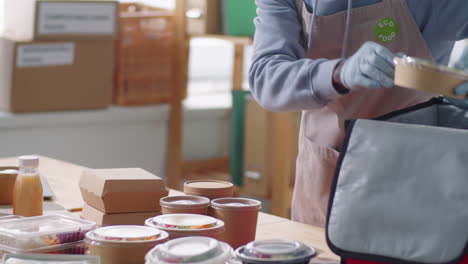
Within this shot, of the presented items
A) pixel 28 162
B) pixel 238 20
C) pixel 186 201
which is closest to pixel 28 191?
pixel 28 162

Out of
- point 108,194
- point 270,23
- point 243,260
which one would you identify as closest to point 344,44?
point 270,23

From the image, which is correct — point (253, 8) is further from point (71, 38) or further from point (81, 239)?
point (81, 239)

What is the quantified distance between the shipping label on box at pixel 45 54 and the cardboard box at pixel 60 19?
0.04 metres

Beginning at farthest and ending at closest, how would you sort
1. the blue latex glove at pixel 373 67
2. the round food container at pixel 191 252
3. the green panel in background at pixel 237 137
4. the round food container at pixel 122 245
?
the green panel in background at pixel 237 137 < the blue latex glove at pixel 373 67 < the round food container at pixel 122 245 < the round food container at pixel 191 252

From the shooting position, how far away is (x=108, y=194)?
1397 mm

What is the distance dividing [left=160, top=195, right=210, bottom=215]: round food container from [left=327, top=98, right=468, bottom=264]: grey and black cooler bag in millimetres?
251

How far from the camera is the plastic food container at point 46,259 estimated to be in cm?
113

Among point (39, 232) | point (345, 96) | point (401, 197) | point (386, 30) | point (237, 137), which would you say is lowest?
point (237, 137)

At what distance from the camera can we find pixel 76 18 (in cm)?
329

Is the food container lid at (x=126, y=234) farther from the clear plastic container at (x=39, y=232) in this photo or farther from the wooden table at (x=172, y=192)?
the wooden table at (x=172, y=192)

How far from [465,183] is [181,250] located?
0.45 m

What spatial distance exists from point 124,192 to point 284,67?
437 millimetres

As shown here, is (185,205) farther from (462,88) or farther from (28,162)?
(462,88)

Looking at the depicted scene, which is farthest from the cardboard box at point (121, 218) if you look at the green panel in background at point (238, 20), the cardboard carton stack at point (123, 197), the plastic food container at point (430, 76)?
the green panel in background at point (238, 20)
